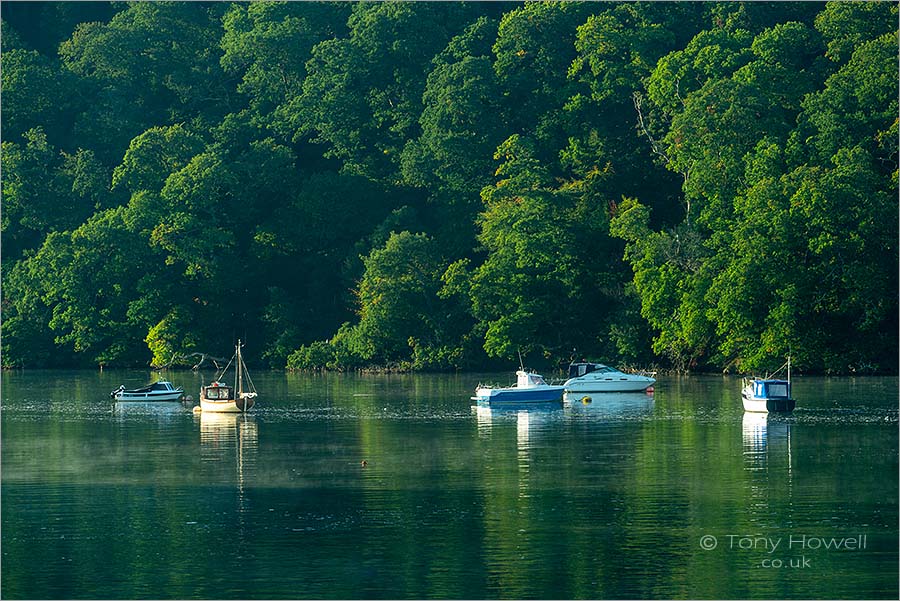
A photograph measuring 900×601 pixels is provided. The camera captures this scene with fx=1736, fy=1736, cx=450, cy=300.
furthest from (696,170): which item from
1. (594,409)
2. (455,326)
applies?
(594,409)

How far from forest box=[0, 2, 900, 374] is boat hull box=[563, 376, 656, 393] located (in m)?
8.80

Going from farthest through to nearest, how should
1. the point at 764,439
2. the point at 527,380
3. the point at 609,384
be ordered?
the point at 609,384, the point at 527,380, the point at 764,439

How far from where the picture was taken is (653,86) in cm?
12888

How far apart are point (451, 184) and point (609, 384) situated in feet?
128

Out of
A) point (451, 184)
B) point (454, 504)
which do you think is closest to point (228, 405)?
point (454, 504)

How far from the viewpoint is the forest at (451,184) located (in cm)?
11581

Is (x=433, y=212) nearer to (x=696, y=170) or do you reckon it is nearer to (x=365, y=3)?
(x=365, y=3)

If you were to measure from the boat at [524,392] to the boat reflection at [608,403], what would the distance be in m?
1.14

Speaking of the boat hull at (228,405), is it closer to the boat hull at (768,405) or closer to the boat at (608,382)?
the boat at (608,382)

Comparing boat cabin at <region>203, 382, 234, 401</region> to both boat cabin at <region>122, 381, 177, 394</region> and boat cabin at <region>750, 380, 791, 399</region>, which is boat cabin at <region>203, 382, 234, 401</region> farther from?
boat cabin at <region>750, 380, 791, 399</region>

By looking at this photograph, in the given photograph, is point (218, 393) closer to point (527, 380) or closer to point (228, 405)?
point (228, 405)

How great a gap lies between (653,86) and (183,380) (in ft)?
133

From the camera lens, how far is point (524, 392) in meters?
97.1

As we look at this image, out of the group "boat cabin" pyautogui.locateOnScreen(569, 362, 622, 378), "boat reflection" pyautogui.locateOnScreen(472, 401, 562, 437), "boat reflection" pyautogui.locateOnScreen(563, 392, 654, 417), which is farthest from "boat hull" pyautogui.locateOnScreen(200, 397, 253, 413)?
"boat cabin" pyautogui.locateOnScreen(569, 362, 622, 378)
